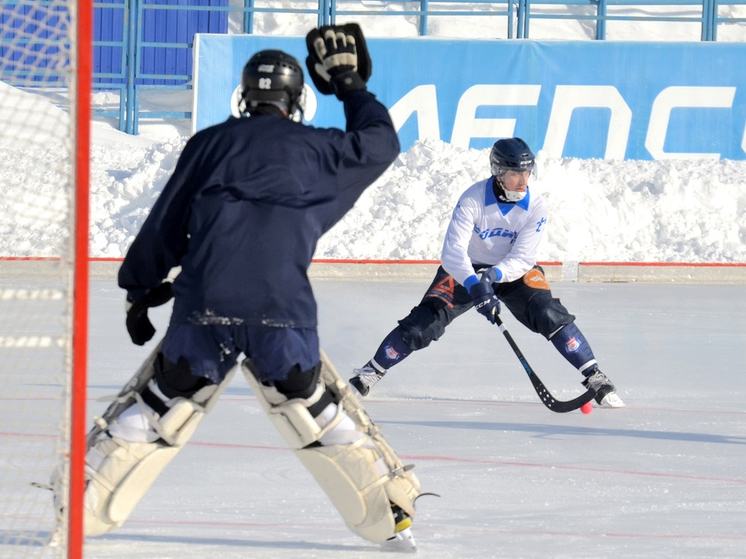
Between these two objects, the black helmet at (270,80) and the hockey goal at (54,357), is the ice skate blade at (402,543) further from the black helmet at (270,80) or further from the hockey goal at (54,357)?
the black helmet at (270,80)

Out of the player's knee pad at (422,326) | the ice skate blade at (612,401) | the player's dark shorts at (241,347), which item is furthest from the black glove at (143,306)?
the ice skate blade at (612,401)

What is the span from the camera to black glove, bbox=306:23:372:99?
309cm

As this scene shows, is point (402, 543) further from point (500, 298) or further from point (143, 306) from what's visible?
point (500, 298)

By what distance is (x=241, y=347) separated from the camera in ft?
9.54

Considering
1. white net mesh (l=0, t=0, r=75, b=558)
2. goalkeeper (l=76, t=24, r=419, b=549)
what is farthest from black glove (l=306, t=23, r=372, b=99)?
white net mesh (l=0, t=0, r=75, b=558)

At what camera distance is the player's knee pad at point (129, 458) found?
2951mm

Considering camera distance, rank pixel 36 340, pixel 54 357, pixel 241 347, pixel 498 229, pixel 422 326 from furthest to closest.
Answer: pixel 54 357 → pixel 498 229 → pixel 422 326 → pixel 241 347 → pixel 36 340

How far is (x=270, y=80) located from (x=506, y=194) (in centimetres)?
281

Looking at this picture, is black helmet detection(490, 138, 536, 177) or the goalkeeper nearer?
the goalkeeper

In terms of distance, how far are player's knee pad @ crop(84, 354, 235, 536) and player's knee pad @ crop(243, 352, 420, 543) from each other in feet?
0.50

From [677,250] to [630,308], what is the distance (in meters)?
2.97

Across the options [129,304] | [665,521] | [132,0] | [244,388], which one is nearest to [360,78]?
[129,304]

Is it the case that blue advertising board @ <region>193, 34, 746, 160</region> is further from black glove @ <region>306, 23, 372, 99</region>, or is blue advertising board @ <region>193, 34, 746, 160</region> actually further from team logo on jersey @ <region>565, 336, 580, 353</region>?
black glove @ <region>306, 23, 372, 99</region>

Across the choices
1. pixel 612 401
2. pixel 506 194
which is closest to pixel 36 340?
pixel 506 194
